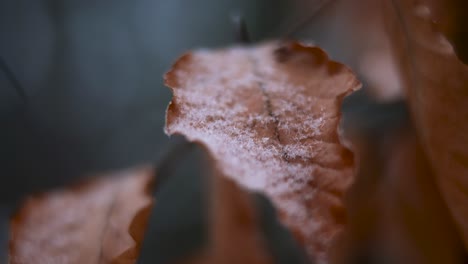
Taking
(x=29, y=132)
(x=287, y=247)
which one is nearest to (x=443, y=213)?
(x=287, y=247)

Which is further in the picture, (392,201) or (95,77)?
(95,77)

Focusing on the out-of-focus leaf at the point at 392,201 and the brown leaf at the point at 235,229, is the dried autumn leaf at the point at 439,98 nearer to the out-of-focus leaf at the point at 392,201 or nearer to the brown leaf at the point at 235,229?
the out-of-focus leaf at the point at 392,201

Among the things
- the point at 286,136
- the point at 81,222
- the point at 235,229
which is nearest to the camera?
the point at 286,136

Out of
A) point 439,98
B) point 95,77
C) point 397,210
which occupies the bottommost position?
point 397,210

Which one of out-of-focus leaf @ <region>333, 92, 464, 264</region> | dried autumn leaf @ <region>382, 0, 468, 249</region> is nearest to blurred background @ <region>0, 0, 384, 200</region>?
out-of-focus leaf @ <region>333, 92, 464, 264</region>

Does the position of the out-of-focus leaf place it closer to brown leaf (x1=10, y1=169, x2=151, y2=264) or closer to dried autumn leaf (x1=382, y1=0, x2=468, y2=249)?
dried autumn leaf (x1=382, y1=0, x2=468, y2=249)

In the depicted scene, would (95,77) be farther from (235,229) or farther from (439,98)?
(439,98)

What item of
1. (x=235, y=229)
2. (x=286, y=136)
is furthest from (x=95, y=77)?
(x=286, y=136)
